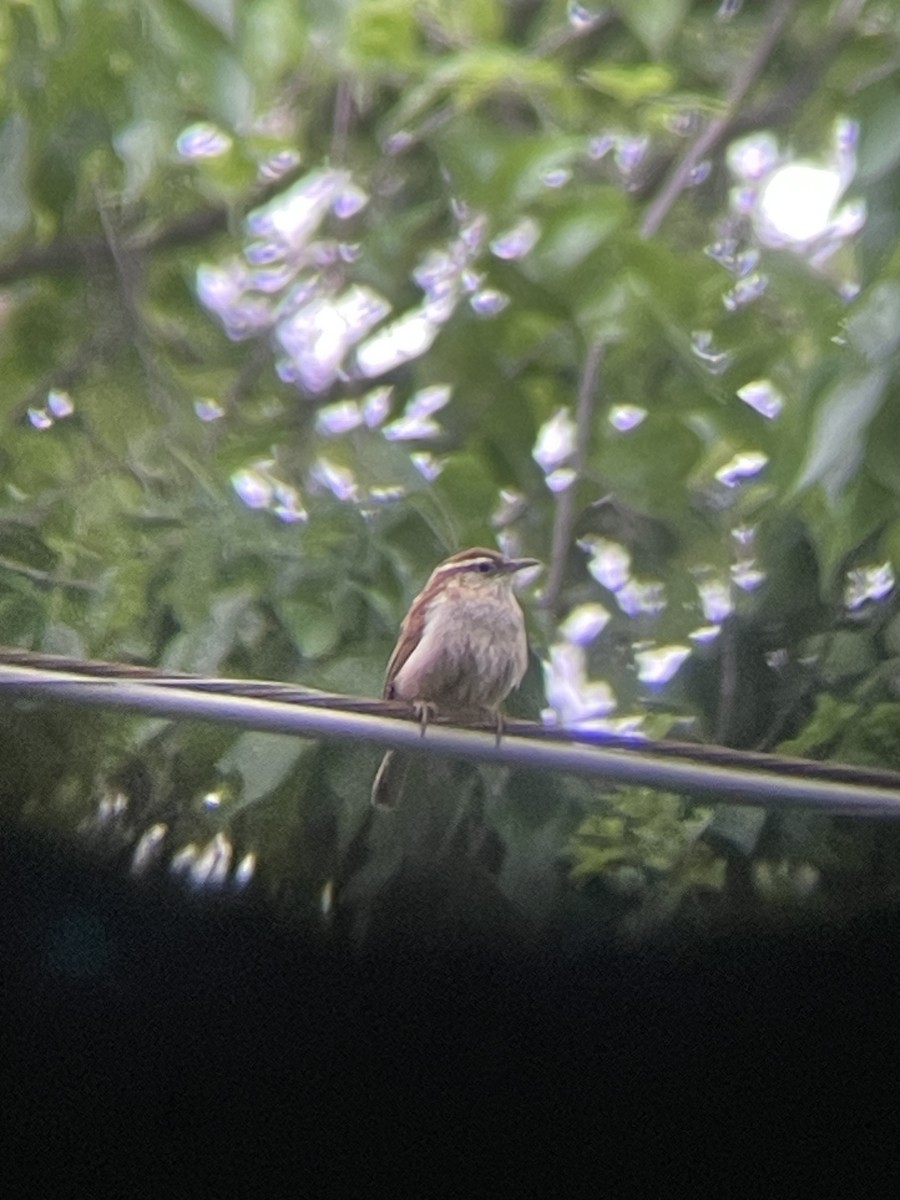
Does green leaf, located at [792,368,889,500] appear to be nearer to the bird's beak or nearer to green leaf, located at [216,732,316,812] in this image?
green leaf, located at [216,732,316,812]

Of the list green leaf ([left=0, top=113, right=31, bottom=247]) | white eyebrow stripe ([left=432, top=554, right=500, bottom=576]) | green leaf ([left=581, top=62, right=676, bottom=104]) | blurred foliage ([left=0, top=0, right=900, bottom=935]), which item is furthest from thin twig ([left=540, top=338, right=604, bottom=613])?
green leaf ([left=0, top=113, right=31, bottom=247])

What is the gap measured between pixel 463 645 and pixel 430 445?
0.78 meters

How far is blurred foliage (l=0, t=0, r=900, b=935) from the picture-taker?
2592 millimetres

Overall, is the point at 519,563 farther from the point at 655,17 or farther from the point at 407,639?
the point at 655,17

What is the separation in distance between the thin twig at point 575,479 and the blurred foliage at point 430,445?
14mm

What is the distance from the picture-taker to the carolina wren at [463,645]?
12.5 feet

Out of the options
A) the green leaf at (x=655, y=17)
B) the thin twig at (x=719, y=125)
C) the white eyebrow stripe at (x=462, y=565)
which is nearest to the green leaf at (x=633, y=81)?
the green leaf at (x=655, y=17)

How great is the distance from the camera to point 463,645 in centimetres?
392

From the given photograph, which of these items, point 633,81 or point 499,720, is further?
point 499,720

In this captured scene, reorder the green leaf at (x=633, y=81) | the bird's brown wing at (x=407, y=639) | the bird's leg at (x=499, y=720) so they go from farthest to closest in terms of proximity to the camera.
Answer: the bird's brown wing at (x=407, y=639) < the bird's leg at (x=499, y=720) < the green leaf at (x=633, y=81)

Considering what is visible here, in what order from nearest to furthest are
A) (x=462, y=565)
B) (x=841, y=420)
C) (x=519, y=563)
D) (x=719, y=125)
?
(x=841, y=420), (x=719, y=125), (x=519, y=563), (x=462, y=565)

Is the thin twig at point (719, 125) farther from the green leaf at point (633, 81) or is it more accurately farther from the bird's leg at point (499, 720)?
the bird's leg at point (499, 720)

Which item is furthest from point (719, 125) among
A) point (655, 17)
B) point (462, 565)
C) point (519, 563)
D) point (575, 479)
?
point (462, 565)

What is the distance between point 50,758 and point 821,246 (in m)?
1.79
